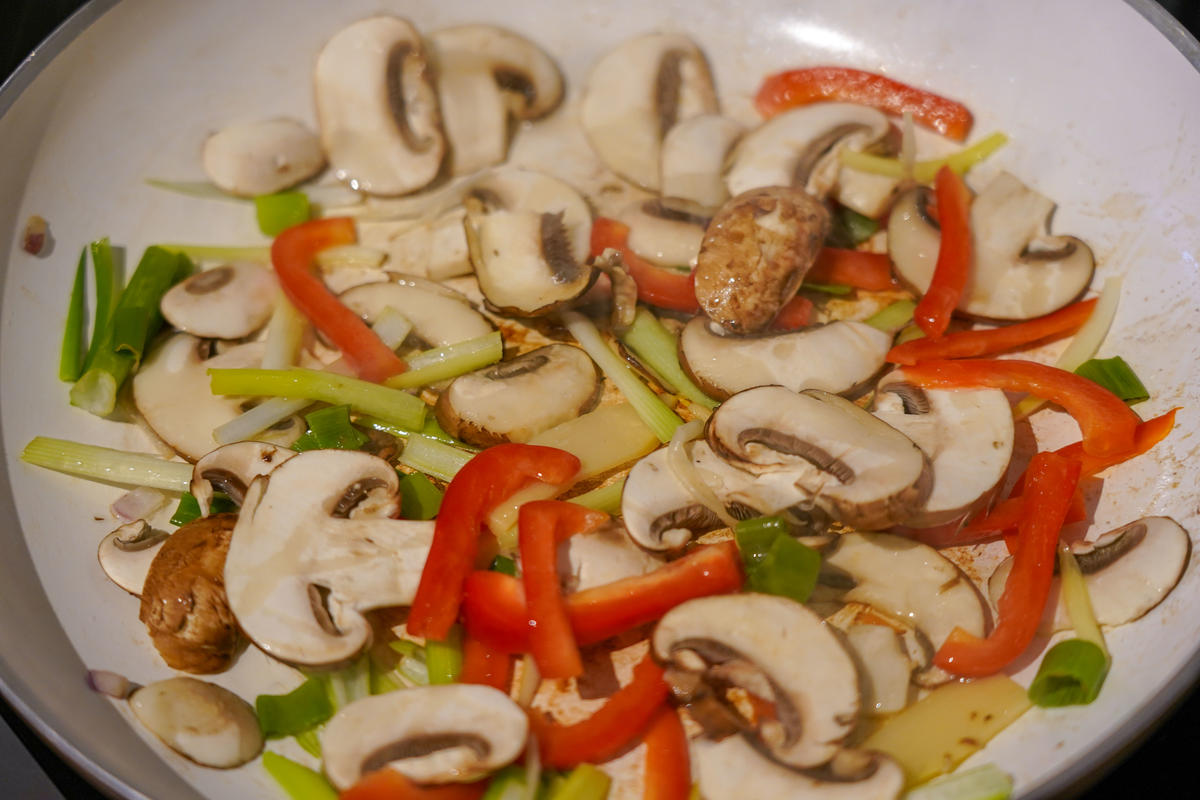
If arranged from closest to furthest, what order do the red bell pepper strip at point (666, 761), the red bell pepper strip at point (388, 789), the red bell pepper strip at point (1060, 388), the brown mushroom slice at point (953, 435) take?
the red bell pepper strip at point (388, 789) → the red bell pepper strip at point (666, 761) → the brown mushroom slice at point (953, 435) → the red bell pepper strip at point (1060, 388)

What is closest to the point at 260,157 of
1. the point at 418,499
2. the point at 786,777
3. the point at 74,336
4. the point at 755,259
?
the point at 74,336

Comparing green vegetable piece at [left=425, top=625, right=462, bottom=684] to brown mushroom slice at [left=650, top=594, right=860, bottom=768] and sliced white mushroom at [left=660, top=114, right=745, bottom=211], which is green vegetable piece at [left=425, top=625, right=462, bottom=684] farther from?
sliced white mushroom at [left=660, top=114, right=745, bottom=211]

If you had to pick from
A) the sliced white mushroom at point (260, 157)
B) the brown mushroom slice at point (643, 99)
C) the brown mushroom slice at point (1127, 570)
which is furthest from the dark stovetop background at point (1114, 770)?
the brown mushroom slice at point (643, 99)

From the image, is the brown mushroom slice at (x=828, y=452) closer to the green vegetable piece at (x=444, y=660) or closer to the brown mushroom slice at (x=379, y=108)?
the green vegetable piece at (x=444, y=660)

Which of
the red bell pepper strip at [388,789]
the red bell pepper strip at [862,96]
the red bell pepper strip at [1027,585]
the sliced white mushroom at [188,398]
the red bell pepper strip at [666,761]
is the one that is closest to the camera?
the red bell pepper strip at [388,789]

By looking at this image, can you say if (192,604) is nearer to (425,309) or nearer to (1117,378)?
(425,309)

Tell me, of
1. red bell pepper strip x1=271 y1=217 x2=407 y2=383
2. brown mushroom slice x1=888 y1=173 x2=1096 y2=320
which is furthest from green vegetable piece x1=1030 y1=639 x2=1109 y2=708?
red bell pepper strip x1=271 y1=217 x2=407 y2=383

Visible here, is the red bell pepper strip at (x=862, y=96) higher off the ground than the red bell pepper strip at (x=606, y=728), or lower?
higher

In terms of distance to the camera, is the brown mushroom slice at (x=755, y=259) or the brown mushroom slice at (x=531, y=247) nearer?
the brown mushroom slice at (x=755, y=259)
